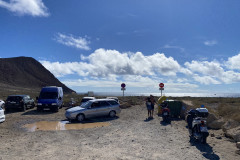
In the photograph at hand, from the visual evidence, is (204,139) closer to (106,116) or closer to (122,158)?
(122,158)

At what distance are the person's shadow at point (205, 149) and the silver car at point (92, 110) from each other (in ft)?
26.3

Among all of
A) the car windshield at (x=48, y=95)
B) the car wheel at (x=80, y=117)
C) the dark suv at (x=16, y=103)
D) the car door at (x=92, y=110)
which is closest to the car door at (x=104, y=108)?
the car door at (x=92, y=110)

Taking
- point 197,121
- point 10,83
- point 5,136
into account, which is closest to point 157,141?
point 197,121

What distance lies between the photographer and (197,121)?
8367mm

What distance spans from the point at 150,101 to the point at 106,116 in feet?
11.4

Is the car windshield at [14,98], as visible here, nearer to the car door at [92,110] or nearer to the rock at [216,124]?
the car door at [92,110]

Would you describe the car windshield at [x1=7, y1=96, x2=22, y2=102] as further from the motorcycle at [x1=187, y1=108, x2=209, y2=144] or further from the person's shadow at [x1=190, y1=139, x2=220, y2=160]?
the person's shadow at [x1=190, y1=139, x2=220, y2=160]

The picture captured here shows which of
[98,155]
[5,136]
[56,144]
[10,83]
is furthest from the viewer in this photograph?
[10,83]

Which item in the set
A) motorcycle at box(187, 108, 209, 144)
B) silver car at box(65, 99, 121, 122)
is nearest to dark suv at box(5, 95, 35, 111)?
silver car at box(65, 99, 121, 122)

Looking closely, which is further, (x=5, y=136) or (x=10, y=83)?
(x=10, y=83)

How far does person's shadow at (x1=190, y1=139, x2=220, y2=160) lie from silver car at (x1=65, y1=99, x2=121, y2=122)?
8027mm

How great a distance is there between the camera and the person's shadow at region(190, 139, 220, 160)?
657 cm

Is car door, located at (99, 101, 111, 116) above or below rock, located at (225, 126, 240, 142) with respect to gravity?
above

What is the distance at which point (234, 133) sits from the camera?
28.5 ft
